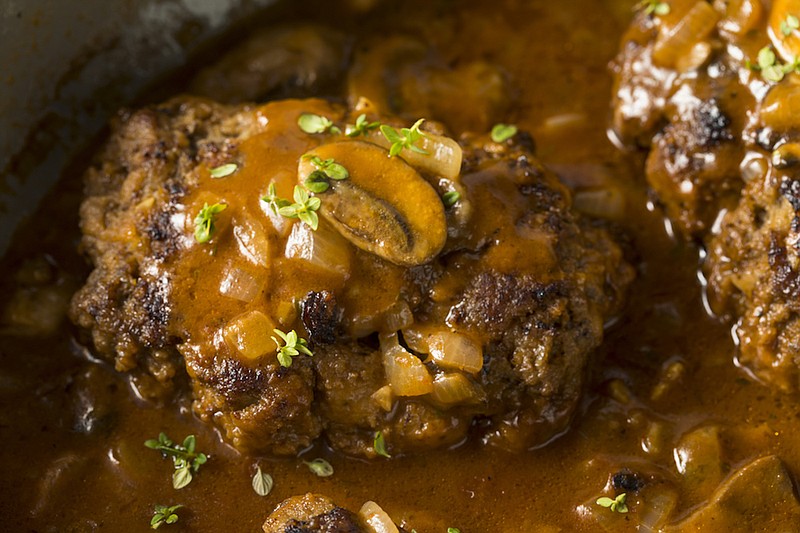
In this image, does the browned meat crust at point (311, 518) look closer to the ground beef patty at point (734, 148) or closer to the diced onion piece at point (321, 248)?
the diced onion piece at point (321, 248)

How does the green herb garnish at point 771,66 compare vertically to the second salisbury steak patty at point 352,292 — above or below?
above

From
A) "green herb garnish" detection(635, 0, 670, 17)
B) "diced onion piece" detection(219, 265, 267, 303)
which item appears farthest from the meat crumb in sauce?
"green herb garnish" detection(635, 0, 670, 17)

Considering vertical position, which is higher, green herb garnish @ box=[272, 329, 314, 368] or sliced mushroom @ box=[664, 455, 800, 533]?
green herb garnish @ box=[272, 329, 314, 368]

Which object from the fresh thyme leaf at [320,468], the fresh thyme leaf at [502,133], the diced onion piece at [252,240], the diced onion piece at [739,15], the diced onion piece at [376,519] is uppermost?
the diced onion piece at [739,15]

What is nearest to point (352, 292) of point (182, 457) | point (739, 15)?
point (182, 457)

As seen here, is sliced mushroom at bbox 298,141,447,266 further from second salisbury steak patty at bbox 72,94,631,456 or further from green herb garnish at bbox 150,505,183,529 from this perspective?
green herb garnish at bbox 150,505,183,529

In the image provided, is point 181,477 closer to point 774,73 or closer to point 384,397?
point 384,397

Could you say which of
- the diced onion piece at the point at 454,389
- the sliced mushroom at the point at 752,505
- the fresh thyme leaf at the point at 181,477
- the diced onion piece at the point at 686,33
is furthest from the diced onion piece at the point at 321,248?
the diced onion piece at the point at 686,33
